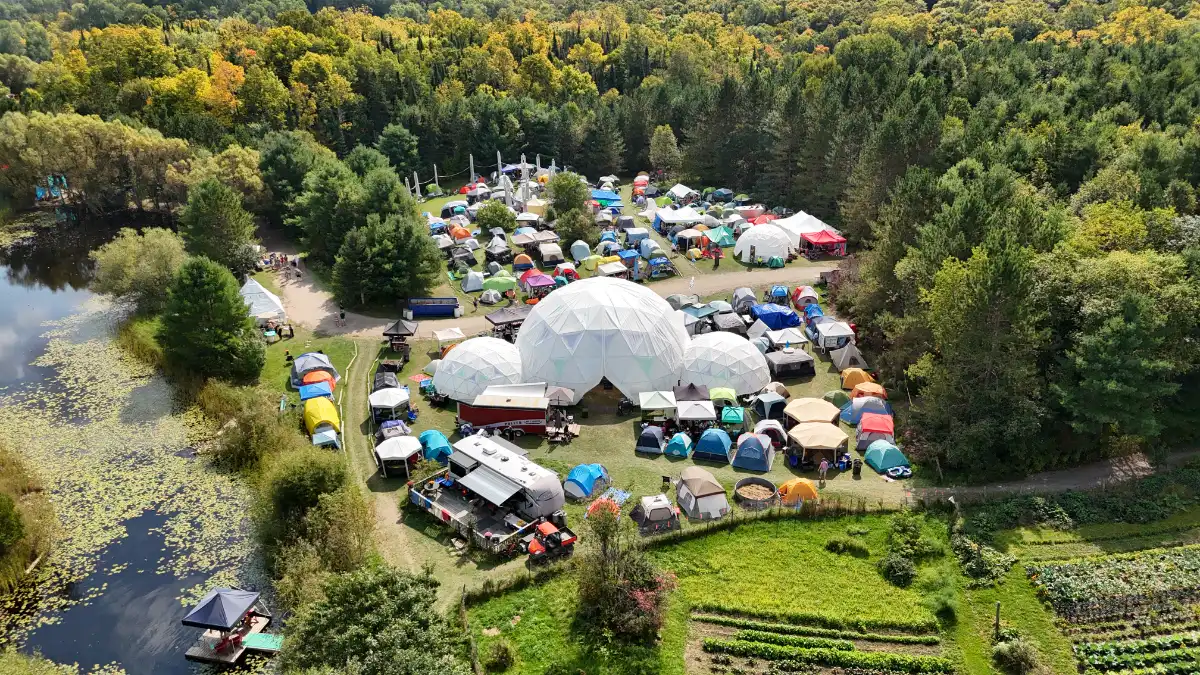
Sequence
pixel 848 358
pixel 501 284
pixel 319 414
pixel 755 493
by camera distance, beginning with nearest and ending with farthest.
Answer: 1. pixel 755 493
2. pixel 319 414
3. pixel 848 358
4. pixel 501 284

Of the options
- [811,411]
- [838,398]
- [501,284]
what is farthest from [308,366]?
A: [838,398]

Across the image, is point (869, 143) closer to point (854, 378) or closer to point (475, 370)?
point (854, 378)

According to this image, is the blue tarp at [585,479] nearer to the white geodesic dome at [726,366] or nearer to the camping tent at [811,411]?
the white geodesic dome at [726,366]

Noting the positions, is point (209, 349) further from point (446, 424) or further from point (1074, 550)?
point (1074, 550)

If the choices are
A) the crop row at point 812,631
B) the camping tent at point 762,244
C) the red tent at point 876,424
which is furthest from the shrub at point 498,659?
the camping tent at point 762,244

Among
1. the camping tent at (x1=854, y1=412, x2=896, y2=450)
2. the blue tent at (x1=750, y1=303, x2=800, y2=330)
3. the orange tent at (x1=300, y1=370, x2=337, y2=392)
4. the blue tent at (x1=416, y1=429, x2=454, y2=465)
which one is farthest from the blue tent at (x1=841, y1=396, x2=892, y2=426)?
the orange tent at (x1=300, y1=370, x2=337, y2=392)

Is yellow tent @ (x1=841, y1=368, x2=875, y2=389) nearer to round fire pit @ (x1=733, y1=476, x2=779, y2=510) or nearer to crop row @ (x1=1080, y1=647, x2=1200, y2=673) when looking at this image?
round fire pit @ (x1=733, y1=476, x2=779, y2=510)
